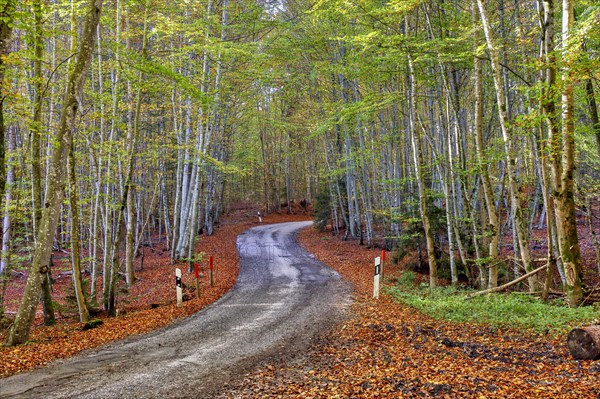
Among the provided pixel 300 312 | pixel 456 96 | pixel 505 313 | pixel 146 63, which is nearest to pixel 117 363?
pixel 300 312

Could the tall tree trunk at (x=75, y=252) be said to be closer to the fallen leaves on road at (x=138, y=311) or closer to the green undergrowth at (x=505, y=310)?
the fallen leaves on road at (x=138, y=311)

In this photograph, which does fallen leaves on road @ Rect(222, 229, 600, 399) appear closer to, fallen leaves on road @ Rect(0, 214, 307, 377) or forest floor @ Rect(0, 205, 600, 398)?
forest floor @ Rect(0, 205, 600, 398)

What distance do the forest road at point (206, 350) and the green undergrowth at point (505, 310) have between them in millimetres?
2228

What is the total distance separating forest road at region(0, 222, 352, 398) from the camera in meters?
4.82

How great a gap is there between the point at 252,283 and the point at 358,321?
573 centimetres

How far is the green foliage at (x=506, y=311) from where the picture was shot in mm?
7020

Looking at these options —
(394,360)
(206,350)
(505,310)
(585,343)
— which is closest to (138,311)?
(206,350)

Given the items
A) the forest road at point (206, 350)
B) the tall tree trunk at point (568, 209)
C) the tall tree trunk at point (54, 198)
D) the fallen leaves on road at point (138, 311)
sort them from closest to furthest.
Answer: the forest road at point (206, 350)
the fallen leaves on road at point (138, 311)
the tall tree trunk at point (54, 198)
the tall tree trunk at point (568, 209)

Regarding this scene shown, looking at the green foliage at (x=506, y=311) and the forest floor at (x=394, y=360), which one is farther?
the green foliage at (x=506, y=311)

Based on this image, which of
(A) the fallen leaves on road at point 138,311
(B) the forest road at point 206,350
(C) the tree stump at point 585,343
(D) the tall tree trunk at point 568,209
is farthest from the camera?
(D) the tall tree trunk at point 568,209

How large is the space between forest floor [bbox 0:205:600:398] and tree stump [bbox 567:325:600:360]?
125 millimetres

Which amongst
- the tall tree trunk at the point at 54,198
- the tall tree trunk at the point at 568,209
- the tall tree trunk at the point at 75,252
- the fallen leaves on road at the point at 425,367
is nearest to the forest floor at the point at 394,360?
the fallen leaves on road at the point at 425,367

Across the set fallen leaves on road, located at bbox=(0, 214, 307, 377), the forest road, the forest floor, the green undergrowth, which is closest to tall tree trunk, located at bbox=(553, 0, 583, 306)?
the green undergrowth

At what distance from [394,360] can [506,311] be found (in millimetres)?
3783
